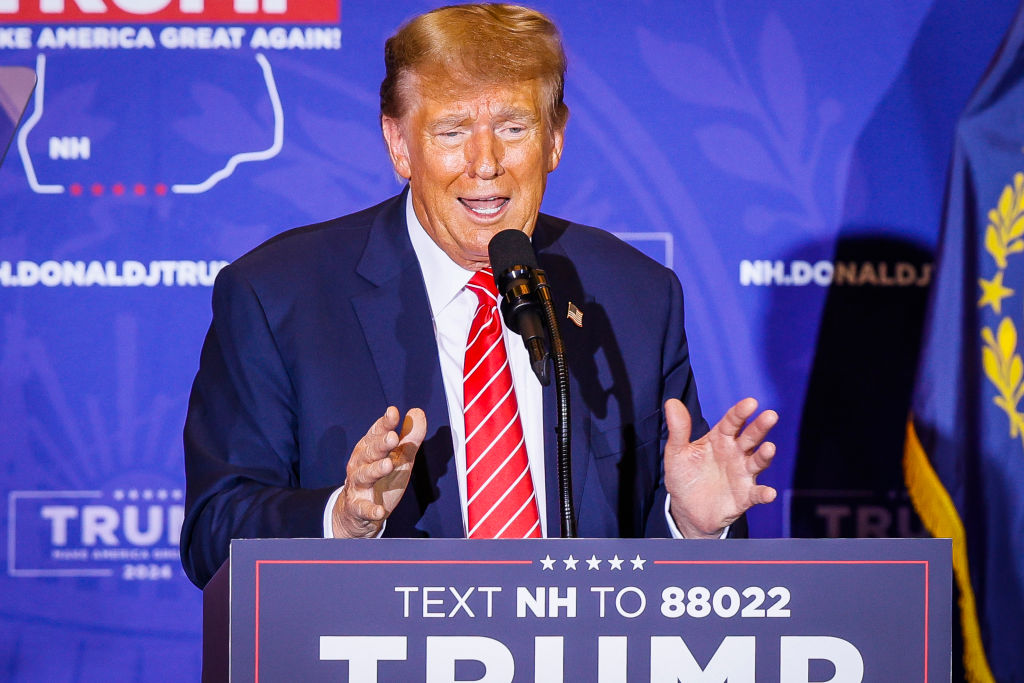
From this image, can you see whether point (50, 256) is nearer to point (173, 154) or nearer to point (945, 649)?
point (173, 154)

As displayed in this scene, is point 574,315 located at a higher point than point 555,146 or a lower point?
lower

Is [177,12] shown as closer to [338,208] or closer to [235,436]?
[338,208]

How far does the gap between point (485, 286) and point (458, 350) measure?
14 cm

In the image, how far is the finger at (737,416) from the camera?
1514 millimetres

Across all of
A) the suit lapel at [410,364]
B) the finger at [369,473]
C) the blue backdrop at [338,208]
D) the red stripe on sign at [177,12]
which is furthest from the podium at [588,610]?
the red stripe on sign at [177,12]

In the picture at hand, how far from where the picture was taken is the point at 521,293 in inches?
57.9

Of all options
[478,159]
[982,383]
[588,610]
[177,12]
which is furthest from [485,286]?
[982,383]

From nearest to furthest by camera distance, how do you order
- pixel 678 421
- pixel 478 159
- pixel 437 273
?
pixel 678 421
pixel 478 159
pixel 437 273

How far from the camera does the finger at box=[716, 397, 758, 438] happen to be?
4.97 ft

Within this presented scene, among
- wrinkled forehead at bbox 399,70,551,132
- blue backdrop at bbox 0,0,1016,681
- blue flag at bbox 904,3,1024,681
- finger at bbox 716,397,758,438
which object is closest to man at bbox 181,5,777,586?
wrinkled forehead at bbox 399,70,551,132

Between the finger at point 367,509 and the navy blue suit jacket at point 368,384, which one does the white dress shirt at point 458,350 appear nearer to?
the navy blue suit jacket at point 368,384

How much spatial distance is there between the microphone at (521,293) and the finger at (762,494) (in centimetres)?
35

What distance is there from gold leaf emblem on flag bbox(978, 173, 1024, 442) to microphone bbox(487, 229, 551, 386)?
1946mm

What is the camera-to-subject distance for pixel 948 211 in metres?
3.06
